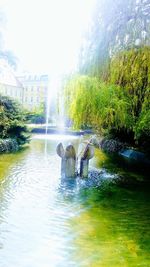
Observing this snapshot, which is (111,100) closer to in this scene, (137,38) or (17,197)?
(137,38)

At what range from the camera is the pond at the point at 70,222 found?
539 centimetres

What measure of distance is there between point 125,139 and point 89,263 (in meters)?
13.9

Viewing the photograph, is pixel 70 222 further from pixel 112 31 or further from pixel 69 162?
pixel 112 31

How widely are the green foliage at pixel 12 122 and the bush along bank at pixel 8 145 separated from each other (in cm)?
52

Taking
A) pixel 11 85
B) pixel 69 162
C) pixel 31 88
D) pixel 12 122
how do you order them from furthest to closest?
pixel 31 88 → pixel 11 85 → pixel 12 122 → pixel 69 162

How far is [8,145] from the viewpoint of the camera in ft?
61.7

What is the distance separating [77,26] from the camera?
12805 mm

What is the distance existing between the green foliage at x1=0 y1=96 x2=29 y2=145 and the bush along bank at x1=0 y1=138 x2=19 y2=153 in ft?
1.71

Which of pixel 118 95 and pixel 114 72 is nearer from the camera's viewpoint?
pixel 114 72

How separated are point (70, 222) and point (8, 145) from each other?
12.4 meters

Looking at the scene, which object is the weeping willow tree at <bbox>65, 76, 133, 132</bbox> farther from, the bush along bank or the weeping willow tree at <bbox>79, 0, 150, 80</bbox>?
the bush along bank

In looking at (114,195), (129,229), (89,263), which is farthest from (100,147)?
(89,263)

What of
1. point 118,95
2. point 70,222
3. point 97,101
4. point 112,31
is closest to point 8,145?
point 97,101

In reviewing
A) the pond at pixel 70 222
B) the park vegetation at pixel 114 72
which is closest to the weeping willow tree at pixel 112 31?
the park vegetation at pixel 114 72
